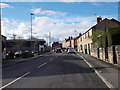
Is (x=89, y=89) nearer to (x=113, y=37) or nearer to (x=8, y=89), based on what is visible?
(x=8, y=89)

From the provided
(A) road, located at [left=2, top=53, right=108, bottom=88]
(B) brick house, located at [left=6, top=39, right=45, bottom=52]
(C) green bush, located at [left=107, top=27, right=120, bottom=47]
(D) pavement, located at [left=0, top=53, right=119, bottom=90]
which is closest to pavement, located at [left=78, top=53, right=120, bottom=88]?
(D) pavement, located at [left=0, top=53, right=119, bottom=90]

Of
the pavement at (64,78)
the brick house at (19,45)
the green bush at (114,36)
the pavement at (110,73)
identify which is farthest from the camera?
the brick house at (19,45)

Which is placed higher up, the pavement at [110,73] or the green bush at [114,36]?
the green bush at [114,36]

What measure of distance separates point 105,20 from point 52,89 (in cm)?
5378

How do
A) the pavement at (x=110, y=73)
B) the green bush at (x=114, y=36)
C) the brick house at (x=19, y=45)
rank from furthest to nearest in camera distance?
the brick house at (x=19, y=45), the green bush at (x=114, y=36), the pavement at (x=110, y=73)

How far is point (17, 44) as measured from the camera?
299 ft

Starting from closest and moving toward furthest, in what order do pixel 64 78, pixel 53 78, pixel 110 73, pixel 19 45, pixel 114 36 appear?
pixel 64 78 → pixel 53 78 → pixel 110 73 → pixel 114 36 → pixel 19 45

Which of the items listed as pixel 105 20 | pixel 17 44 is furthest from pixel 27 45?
pixel 105 20

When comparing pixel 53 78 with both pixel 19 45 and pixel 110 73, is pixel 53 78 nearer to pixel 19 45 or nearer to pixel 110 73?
pixel 110 73

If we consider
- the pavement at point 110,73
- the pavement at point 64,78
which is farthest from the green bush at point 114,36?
the pavement at point 64,78

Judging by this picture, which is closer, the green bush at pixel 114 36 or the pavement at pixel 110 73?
the pavement at pixel 110 73

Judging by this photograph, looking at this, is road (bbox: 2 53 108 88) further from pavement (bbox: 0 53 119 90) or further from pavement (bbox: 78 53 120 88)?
pavement (bbox: 78 53 120 88)

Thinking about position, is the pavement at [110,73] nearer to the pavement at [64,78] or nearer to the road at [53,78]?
the pavement at [64,78]

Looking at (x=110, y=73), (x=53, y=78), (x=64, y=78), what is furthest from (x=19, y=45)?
(x=64, y=78)
